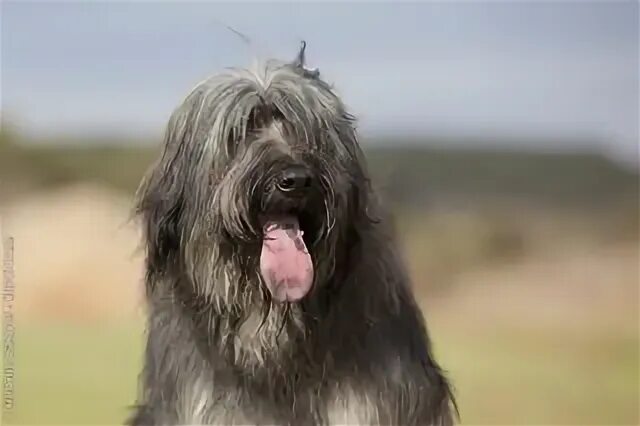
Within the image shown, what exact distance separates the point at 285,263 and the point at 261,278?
5 cm

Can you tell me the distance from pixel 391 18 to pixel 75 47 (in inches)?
26.0

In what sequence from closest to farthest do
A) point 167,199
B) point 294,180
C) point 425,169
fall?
point 294,180
point 167,199
point 425,169

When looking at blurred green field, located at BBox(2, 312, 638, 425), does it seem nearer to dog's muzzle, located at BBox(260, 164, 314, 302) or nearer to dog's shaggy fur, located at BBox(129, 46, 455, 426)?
dog's shaggy fur, located at BBox(129, 46, 455, 426)

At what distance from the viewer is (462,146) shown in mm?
1835

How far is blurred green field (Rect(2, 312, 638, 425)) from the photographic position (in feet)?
6.02

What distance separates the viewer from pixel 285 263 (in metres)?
1.56

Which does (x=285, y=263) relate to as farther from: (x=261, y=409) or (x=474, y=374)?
(x=474, y=374)

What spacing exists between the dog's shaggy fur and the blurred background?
0.12 metres

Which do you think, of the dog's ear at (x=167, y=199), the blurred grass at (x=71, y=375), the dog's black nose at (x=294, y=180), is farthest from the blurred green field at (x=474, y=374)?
the dog's black nose at (x=294, y=180)

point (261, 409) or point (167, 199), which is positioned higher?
point (167, 199)

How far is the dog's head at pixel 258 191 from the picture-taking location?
1.51 m

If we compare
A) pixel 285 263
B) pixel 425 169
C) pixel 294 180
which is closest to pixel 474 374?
pixel 425 169

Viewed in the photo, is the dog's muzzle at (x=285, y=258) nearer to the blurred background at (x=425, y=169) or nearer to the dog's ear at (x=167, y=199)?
the dog's ear at (x=167, y=199)

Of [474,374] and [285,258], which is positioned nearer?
[285,258]
